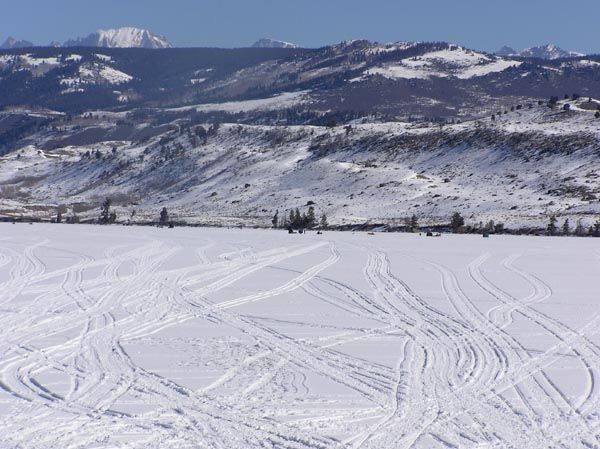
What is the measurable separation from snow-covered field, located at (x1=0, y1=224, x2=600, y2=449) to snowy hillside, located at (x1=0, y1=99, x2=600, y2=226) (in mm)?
42010

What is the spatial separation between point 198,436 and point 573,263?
21962 millimetres

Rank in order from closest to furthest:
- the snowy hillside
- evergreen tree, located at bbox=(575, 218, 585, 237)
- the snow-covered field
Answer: the snow-covered field → evergreen tree, located at bbox=(575, 218, 585, 237) → the snowy hillside

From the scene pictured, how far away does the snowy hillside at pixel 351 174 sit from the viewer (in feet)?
268

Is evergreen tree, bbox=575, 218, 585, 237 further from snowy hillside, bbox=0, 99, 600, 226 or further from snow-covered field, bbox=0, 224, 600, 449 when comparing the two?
snow-covered field, bbox=0, 224, 600, 449

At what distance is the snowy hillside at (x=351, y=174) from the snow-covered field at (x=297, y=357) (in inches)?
1654

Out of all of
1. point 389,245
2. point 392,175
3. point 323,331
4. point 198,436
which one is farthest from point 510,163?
point 198,436

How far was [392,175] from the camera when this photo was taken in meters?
101

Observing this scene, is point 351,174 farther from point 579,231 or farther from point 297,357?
point 297,357

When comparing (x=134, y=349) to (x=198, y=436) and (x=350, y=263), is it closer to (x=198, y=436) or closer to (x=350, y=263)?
(x=198, y=436)

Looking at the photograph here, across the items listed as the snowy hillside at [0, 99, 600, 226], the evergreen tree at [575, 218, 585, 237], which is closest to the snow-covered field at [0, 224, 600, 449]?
the evergreen tree at [575, 218, 585, 237]

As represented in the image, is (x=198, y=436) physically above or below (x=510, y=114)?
below

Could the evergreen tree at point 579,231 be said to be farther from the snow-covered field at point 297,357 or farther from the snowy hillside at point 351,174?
the snow-covered field at point 297,357

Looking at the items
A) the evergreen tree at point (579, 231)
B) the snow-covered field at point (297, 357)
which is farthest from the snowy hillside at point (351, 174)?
the snow-covered field at point (297, 357)

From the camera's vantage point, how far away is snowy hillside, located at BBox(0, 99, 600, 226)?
8169 centimetres
